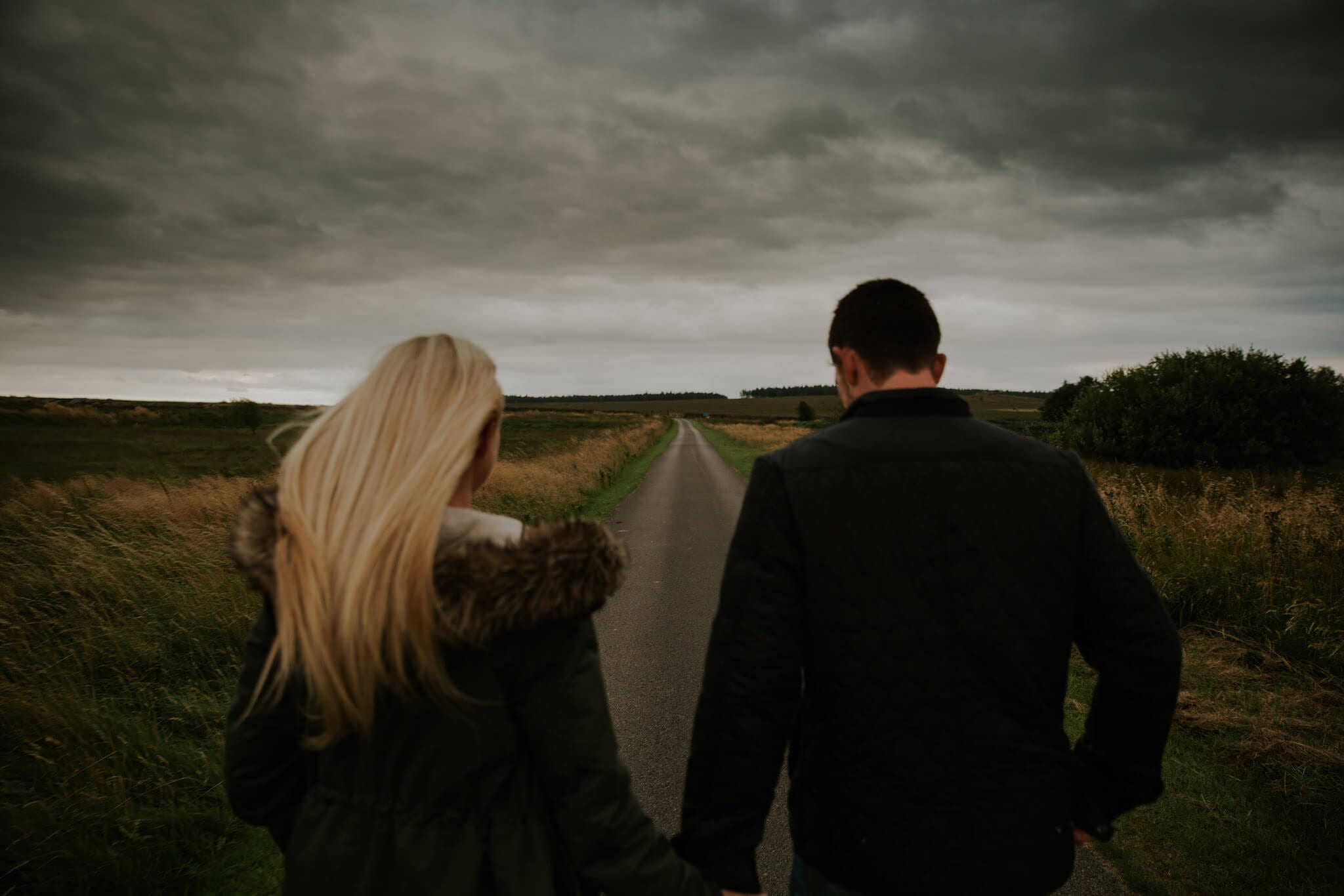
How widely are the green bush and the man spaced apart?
17.4m

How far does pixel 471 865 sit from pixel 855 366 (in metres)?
1.52

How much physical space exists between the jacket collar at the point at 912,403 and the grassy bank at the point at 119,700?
3491 mm

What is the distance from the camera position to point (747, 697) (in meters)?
1.44

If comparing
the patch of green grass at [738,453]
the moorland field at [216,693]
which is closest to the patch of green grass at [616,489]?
the patch of green grass at [738,453]

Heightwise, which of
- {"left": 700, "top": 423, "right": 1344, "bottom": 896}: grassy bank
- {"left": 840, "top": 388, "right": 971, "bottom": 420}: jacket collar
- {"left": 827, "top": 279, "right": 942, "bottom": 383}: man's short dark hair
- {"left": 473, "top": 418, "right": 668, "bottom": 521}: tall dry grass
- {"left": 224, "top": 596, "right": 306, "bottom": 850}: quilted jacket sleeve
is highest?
{"left": 827, "top": 279, "right": 942, "bottom": 383}: man's short dark hair

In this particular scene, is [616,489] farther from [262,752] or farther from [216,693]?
[262,752]

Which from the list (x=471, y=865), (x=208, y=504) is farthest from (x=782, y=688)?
(x=208, y=504)

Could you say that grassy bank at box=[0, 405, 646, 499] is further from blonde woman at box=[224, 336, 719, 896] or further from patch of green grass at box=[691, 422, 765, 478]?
blonde woman at box=[224, 336, 719, 896]

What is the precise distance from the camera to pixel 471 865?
50.9 inches

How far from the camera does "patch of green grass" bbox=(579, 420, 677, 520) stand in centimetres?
1349

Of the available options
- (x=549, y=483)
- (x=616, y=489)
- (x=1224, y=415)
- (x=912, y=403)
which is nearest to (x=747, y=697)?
(x=912, y=403)

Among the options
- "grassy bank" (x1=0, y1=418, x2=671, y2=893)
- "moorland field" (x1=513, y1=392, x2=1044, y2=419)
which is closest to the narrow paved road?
"grassy bank" (x1=0, y1=418, x2=671, y2=893)

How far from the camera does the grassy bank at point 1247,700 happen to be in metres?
2.90

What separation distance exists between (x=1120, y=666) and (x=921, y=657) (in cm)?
55
